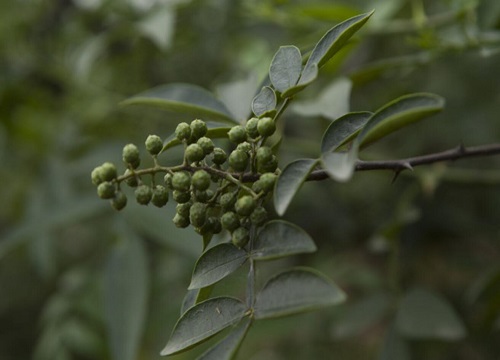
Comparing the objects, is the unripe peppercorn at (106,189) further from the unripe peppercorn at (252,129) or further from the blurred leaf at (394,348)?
the blurred leaf at (394,348)

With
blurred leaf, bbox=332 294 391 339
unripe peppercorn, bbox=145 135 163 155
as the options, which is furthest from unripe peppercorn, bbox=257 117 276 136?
blurred leaf, bbox=332 294 391 339

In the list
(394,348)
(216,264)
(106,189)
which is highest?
(106,189)

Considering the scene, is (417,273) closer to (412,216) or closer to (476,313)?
(476,313)

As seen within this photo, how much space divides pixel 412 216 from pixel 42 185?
102 cm

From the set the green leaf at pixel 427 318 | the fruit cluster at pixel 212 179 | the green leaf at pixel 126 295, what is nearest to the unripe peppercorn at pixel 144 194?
the fruit cluster at pixel 212 179

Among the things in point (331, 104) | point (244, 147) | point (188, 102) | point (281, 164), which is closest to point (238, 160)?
point (244, 147)

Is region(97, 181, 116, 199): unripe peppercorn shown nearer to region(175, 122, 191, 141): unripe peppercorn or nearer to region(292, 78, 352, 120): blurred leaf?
region(175, 122, 191, 141): unripe peppercorn

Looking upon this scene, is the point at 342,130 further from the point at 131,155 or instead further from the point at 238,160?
the point at 131,155

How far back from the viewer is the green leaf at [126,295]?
1.16 metres

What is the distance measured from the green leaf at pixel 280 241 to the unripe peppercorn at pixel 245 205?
1.0 inches

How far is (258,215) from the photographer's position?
65 cm

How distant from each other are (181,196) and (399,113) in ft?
0.74

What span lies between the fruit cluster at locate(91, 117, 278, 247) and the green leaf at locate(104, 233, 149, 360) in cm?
53

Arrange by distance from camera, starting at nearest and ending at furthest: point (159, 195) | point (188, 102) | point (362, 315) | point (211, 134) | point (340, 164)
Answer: point (340, 164) < point (159, 195) < point (211, 134) < point (188, 102) < point (362, 315)
